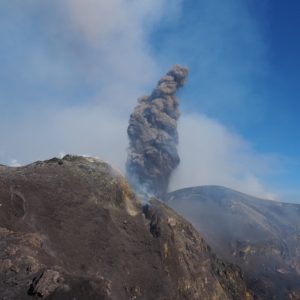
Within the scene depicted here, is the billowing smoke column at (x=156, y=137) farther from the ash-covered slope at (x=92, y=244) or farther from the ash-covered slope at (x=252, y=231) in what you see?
the ash-covered slope at (x=92, y=244)

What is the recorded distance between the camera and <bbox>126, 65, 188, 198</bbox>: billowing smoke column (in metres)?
107

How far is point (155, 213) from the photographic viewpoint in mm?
51375

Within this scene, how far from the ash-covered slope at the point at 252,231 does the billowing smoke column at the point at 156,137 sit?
36.4ft

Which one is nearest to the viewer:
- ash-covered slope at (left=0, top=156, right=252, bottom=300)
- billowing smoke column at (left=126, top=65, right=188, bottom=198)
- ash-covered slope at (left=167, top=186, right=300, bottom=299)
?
ash-covered slope at (left=0, top=156, right=252, bottom=300)

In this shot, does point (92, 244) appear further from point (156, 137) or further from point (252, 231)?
point (156, 137)

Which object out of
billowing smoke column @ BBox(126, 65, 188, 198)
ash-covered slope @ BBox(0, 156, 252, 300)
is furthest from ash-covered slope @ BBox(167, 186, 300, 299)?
ash-covered slope @ BBox(0, 156, 252, 300)

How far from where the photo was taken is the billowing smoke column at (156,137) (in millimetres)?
106938

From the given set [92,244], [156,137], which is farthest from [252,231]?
[92,244]

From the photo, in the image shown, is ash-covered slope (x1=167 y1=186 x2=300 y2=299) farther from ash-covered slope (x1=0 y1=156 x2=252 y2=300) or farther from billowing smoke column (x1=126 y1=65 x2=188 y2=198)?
ash-covered slope (x1=0 y1=156 x2=252 y2=300)

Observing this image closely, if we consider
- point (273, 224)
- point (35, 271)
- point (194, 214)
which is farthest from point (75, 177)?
point (273, 224)

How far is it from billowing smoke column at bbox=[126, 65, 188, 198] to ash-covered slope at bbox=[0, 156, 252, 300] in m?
50.7

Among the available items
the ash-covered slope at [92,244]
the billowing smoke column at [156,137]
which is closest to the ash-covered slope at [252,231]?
the billowing smoke column at [156,137]

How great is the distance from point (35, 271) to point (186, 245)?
27036mm

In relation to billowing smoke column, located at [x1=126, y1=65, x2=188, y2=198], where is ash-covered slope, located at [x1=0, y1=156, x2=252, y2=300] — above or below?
below
